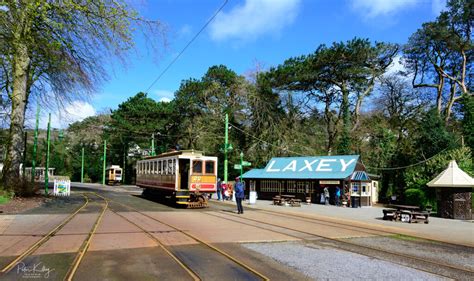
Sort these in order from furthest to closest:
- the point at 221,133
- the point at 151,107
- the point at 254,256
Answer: the point at 151,107, the point at 221,133, the point at 254,256

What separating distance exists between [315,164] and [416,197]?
26.4 ft

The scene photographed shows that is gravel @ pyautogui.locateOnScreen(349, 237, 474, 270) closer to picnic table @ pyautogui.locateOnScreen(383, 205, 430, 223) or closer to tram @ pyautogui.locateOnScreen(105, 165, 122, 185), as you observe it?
picnic table @ pyautogui.locateOnScreen(383, 205, 430, 223)

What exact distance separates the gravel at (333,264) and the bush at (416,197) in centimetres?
2341

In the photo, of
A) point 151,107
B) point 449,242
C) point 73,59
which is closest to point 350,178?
point 449,242

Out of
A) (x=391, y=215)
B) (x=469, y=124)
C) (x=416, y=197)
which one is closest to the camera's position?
(x=391, y=215)

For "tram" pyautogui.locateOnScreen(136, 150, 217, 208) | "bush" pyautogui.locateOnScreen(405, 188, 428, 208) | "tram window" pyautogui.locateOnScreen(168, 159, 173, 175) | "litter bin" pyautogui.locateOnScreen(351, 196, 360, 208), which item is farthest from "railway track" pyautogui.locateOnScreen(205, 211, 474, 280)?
"bush" pyautogui.locateOnScreen(405, 188, 428, 208)

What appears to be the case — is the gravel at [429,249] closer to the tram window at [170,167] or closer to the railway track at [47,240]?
the railway track at [47,240]

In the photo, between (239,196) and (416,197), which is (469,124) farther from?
(239,196)

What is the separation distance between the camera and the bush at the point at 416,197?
29.8 m

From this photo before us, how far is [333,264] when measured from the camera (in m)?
7.74

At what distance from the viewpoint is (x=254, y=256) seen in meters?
8.32

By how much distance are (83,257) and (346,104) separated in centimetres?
3826

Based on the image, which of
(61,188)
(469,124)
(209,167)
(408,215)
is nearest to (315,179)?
(209,167)

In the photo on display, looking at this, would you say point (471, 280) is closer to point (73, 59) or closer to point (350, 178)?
point (73, 59)
